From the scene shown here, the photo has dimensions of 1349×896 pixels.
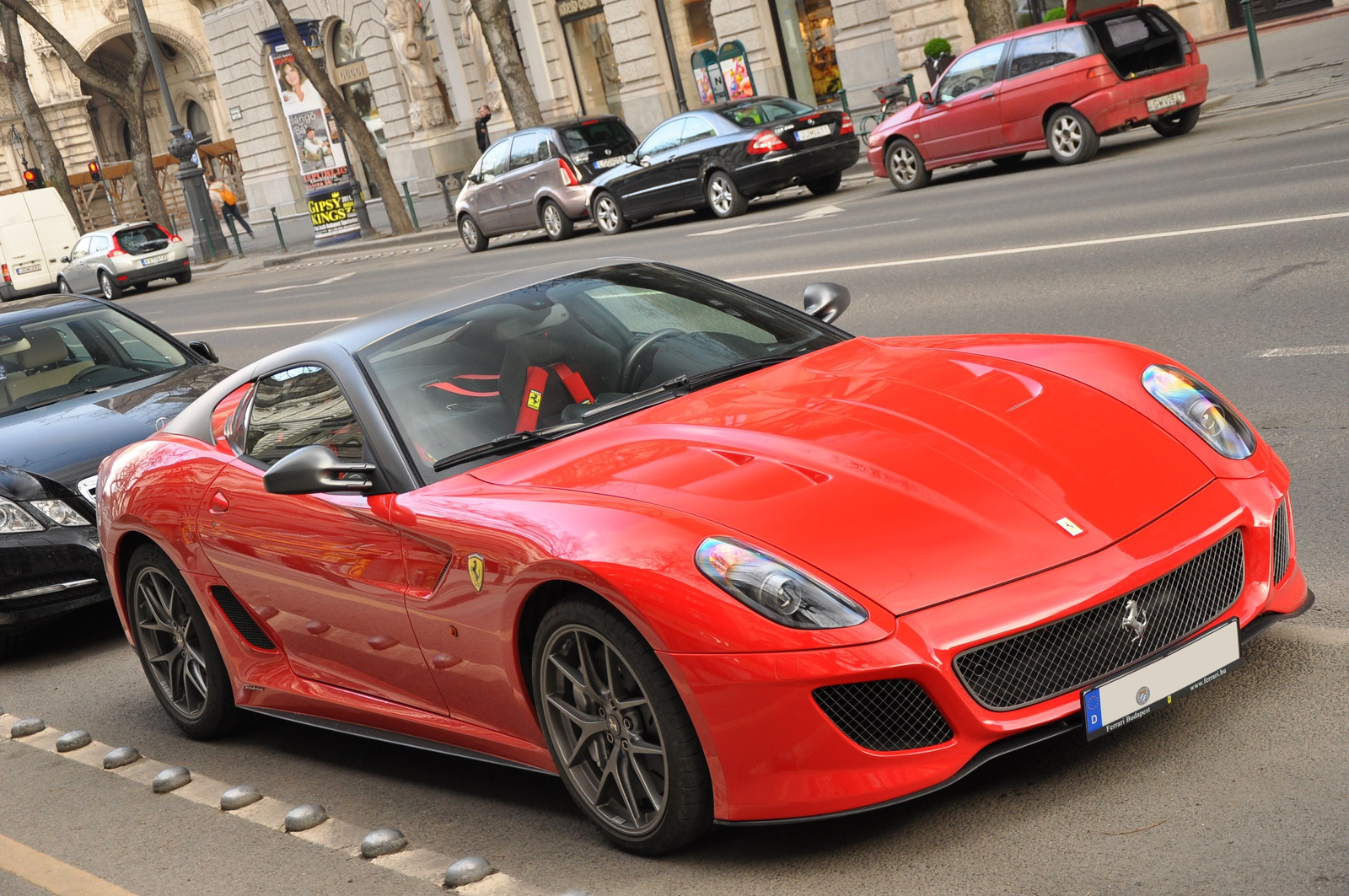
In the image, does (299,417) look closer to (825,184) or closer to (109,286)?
(825,184)

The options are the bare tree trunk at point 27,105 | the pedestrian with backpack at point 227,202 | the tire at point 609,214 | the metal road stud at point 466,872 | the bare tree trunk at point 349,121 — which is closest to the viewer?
the metal road stud at point 466,872

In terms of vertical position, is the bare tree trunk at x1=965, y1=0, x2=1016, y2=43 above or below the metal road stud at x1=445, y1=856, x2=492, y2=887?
above

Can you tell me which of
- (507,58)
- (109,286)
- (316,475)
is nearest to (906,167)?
(507,58)

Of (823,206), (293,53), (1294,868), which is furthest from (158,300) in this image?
(1294,868)

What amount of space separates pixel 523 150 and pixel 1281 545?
23123mm

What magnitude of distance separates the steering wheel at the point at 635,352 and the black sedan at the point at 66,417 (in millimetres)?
3270

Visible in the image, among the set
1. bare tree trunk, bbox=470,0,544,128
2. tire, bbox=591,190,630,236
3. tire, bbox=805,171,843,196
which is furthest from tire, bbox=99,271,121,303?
tire, bbox=805,171,843,196

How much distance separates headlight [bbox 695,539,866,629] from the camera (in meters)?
3.28

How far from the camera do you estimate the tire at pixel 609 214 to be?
23766 millimetres

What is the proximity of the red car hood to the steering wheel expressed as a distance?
0.81ft

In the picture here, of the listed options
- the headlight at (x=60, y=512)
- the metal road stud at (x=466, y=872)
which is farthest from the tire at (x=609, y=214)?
the metal road stud at (x=466, y=872)

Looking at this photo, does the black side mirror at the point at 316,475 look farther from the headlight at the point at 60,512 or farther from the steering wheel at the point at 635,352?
the headlight at the point at 60,512

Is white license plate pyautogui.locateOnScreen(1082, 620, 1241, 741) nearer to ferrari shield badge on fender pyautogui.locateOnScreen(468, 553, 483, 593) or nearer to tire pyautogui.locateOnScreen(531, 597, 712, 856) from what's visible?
tire pyautogui.locateOnScreen(531, 597, 712, 856)

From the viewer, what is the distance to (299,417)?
4898 mm
